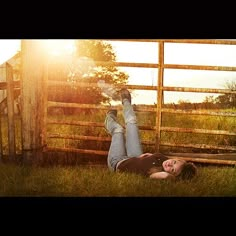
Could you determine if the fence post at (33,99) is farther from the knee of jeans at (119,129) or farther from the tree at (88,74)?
the knee of jeans at (119,129)

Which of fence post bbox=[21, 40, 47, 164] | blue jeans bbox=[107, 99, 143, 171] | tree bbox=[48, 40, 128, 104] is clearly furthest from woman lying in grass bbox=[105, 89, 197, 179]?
fence post bbox=[21, 40, 47, 164]

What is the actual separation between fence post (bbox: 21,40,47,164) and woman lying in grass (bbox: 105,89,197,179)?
769 millimetres

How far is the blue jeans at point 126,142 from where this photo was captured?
16.7ft

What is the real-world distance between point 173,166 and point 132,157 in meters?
0.45

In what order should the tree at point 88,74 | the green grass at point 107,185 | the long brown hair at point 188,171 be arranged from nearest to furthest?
the green grass at point 107,185 < the long brown hair at point 188,171 < the tree at point 88,74

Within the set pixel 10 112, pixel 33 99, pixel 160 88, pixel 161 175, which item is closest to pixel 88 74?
pixel 33 99

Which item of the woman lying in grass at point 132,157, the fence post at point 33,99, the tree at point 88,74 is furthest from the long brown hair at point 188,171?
the fence post at point 33,99

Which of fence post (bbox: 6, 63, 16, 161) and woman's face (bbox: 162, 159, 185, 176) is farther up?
fence post (bbox: 6, 63, 16, 161)

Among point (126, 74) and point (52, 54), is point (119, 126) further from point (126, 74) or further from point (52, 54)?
point (52, 54)

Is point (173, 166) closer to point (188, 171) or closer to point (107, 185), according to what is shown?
point (188, 171)

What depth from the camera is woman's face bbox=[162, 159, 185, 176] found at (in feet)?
16.4

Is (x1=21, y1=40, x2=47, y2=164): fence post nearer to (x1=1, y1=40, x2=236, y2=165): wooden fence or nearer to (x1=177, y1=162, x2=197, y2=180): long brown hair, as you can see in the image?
(x1=1, y1=40, x2=236, y2=165): wooden fence

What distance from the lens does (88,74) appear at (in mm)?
5199

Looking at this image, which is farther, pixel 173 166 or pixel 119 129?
pixel 119 129
